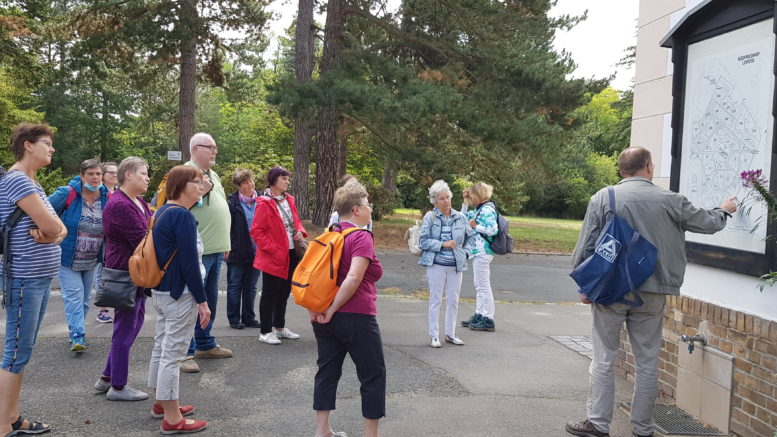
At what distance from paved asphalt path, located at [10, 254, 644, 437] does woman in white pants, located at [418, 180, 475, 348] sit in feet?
1.07

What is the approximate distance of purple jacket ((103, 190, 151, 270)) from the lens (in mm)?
4609

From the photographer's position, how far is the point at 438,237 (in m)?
6.87

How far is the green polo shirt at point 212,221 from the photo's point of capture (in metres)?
5.92

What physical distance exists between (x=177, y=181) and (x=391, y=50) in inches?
A: 689

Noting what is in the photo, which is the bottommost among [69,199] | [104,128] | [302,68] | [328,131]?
[69,199]

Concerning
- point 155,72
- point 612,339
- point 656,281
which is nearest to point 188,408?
point 612,339

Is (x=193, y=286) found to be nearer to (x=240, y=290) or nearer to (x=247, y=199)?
(x=240, y=290)

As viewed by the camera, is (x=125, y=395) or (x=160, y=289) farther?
(x=125, y=395)

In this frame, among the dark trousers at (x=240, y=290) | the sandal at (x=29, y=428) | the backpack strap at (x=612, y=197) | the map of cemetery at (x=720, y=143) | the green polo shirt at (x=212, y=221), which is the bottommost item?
the sandal at (x=29, y=428)

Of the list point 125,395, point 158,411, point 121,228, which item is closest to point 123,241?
point 121,228

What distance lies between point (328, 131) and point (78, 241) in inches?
518

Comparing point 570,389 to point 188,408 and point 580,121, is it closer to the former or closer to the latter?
point 188,408

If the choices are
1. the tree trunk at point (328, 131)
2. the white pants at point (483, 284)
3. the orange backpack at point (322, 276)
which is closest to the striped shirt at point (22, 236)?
the orange backpack at point (322, 276)

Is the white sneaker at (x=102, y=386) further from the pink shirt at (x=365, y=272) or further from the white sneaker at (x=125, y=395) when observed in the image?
the pink shirt at (x=365, y=272)
